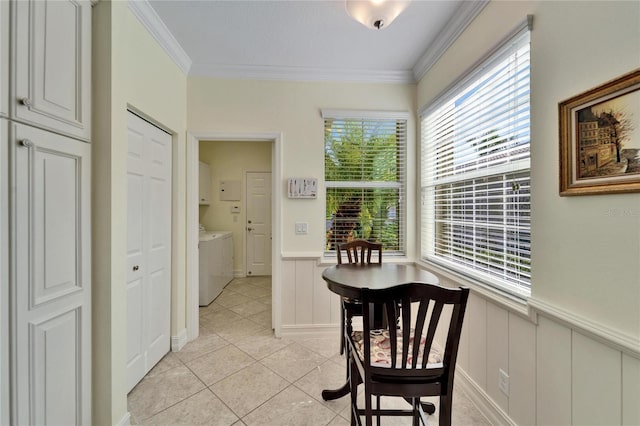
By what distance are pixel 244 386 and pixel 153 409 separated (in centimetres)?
58

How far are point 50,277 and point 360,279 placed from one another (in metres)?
1.59

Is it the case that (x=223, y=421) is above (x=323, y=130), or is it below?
below

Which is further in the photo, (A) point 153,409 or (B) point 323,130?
(B) point 323,130

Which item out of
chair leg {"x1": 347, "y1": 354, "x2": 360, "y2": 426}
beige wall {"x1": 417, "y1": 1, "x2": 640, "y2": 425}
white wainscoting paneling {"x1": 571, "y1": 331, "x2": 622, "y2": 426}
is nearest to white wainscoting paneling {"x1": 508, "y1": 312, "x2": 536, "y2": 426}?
beige wall {"x1": 417, "y1": 1, "x2": 640, "y2": 425}

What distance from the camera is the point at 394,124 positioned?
2.74 metres

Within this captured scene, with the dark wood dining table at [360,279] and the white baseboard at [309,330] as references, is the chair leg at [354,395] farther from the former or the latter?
the white baseboard at [309,330]

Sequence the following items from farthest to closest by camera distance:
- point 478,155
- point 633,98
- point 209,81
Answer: point 209,81, point 478,155, point 633,98

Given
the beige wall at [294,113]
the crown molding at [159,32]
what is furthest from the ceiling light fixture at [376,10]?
the crown molding at [159,32]

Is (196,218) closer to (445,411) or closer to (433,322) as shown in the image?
(433,322)

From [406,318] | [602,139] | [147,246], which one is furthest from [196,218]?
[602,139]

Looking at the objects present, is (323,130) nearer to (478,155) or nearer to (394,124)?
(394,124)

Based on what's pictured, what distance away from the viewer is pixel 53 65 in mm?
1147

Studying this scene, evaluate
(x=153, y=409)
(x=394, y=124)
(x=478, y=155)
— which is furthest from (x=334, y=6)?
(x=153, y=409)

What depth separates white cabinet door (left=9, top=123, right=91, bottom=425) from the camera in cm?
102
